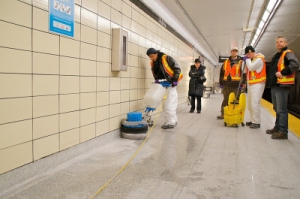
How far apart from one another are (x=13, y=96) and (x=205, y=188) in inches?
66.1

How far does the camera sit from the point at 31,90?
1.84 meters

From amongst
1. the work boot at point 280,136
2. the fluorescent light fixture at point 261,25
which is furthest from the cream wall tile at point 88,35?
the fluorescent light fixture at point 261,25

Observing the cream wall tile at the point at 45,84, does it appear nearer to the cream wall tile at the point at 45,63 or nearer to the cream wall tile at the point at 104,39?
the cream wall tile at the point at 45,63

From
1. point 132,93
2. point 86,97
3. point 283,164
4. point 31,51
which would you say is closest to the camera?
point 31,51

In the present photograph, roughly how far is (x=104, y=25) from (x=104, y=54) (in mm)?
372

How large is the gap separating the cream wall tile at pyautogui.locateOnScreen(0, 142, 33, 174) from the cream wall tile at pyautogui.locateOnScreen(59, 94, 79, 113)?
0.48m

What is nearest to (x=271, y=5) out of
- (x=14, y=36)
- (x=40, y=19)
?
(x=40, y=19)

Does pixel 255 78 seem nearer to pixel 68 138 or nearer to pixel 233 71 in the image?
pixel 233 71

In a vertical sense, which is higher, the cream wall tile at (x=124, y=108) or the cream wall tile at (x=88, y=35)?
the cream wall tile at (x=88, y=35)

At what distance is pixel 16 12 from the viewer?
168 centimetres

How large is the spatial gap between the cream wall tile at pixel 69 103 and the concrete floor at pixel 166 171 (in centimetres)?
44

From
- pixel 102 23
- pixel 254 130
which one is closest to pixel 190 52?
pixel 254 130

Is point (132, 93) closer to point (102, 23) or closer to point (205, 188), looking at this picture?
point (102, 23)

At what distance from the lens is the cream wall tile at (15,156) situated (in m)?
1.65
